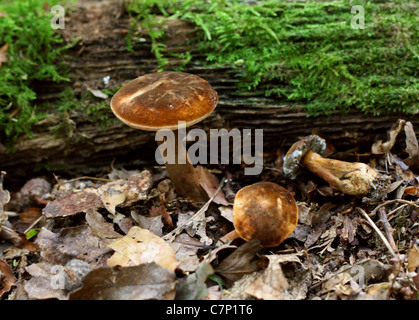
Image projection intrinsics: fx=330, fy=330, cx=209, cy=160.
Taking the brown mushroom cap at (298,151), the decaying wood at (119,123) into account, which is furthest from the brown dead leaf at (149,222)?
the brown mushroom cap at (298,151)

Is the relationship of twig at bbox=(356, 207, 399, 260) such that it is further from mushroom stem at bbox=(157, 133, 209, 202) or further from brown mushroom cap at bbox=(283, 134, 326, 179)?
mushroom stem at bbox=(157, 133, 209, 202)

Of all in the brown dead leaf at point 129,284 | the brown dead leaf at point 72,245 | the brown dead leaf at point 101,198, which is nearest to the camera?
the brown dead leaf at point 129,284

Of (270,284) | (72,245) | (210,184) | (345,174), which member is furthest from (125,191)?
(345,174)

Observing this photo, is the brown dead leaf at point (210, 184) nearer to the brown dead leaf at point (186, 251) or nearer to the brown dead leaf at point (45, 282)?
the brown dead leaf at point (186, 251)

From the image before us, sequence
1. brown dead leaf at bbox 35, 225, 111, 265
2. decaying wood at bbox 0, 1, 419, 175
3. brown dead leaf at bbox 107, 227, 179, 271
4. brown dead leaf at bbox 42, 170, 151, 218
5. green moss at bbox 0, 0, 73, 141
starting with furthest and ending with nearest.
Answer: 1. green moss at bbox 0, 0, 73, 141
2. decaying wood at bbox 0, 1, 419, 175
3. brown dead leaf at bbox 42, 170, 151, 218
4. brown dead leaf at bbox 35, 225, 111, 265
5. brown dead leaf at bbox 107, 227, 179, 271

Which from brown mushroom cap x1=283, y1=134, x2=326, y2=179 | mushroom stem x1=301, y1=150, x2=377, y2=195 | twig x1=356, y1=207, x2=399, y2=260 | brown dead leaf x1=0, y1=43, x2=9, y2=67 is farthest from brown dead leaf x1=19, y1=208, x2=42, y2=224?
twig x1=356, y1=207, x2=399, y2=260

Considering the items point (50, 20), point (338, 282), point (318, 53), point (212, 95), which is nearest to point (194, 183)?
point (212, 95)
